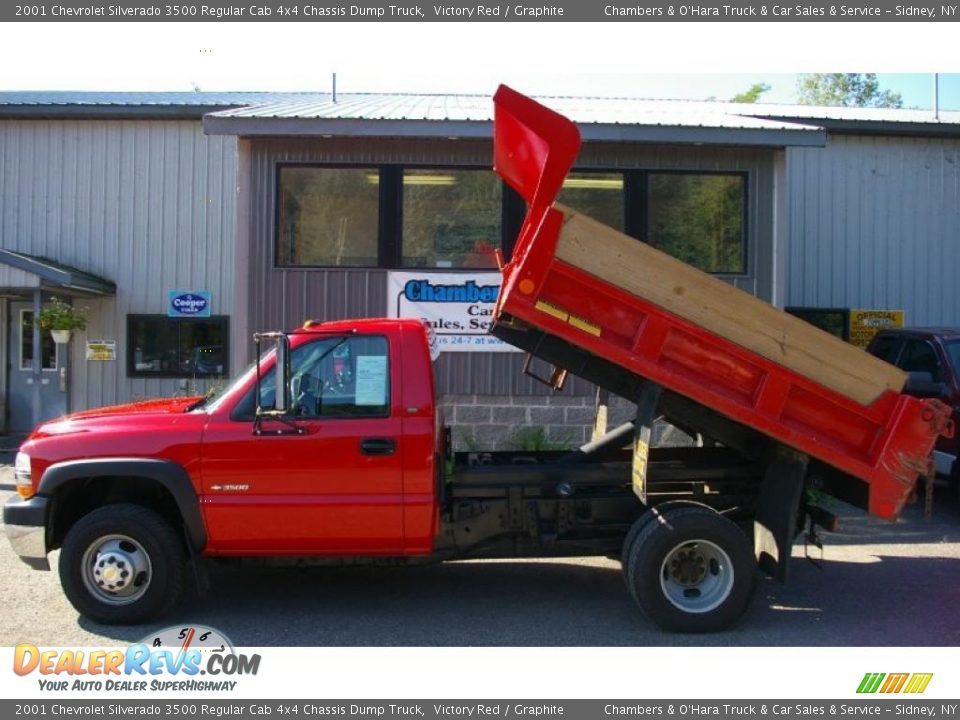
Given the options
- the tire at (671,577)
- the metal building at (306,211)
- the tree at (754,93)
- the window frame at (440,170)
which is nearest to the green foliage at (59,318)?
the metal building at (306,211)

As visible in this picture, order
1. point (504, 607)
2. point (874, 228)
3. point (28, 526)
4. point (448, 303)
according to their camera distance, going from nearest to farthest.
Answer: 1. point (28, 526)
2. point (504, 607)
3. point (448, 303)
4. point (874, 228)

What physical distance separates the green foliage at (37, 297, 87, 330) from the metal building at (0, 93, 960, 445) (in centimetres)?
21

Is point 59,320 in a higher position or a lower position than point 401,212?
lower

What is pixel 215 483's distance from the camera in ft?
18.0

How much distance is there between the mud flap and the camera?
5535 mm

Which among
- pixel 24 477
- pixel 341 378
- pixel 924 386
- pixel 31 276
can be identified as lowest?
pixel 24 477

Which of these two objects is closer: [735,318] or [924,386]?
[735,318]

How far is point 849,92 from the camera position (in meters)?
36.9

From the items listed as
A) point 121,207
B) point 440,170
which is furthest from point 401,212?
point 121,207

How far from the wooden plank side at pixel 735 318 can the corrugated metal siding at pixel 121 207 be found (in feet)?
37.2

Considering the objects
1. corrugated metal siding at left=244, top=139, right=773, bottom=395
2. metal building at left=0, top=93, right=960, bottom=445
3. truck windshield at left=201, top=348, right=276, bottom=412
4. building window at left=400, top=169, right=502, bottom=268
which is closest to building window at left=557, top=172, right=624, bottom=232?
metal building at left=0, top=93, right=960, bottom=445

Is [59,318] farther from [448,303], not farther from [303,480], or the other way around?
[303,480]

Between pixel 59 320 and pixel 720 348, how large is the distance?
39.3ft

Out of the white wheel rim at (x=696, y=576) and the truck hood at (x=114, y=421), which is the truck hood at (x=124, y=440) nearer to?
the truck hood at (x=114, y=421)
